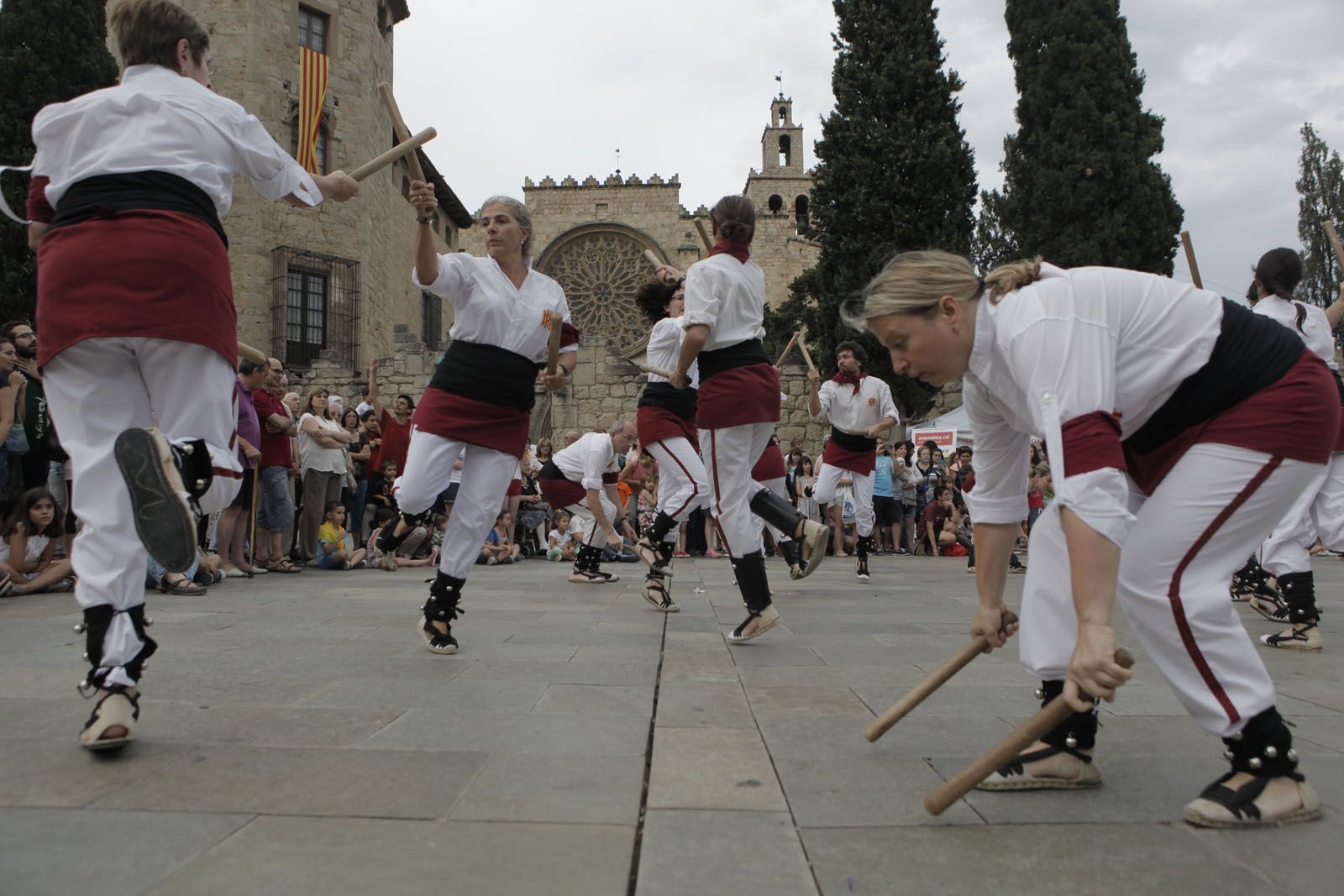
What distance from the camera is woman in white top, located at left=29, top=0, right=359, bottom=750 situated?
8.34ft

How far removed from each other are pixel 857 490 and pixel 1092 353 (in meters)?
6.88

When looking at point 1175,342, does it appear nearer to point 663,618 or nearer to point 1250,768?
point 1250,768

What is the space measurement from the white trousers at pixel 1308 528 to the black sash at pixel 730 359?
9.40 ft

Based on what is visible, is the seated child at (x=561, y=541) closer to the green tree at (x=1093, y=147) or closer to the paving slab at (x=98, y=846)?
the paving slab at (x=98, y=846)

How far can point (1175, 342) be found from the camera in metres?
2.14

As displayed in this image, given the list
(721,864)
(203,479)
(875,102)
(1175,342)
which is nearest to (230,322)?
(203,479)

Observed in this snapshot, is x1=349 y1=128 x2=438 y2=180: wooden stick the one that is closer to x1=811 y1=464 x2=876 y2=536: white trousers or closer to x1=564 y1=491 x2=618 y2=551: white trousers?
x1=564 y1=491 x2=618 y2=551: white trousers

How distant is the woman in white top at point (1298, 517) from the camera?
4859 millimetres

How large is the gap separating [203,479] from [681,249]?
48055 mm

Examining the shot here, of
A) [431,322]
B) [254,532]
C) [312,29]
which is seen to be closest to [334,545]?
[254,532]

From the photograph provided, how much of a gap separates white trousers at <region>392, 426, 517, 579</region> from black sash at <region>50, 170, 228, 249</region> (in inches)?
71.3

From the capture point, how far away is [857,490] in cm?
880

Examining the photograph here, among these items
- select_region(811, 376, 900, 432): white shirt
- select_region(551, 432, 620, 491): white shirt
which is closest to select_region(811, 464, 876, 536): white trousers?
select_region(811, 376, 900, 432): white shirt

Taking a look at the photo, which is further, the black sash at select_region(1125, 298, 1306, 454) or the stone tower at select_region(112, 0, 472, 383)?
the stone tower at select_region(112, 0, 472, 383)
